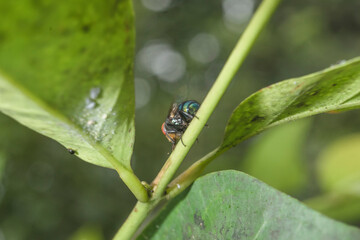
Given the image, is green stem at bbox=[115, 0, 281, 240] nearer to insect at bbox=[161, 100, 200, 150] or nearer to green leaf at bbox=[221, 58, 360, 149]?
green leaf at bbox=[221, 58, 360, 149]

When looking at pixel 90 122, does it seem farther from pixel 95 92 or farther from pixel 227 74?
pixel 227 74

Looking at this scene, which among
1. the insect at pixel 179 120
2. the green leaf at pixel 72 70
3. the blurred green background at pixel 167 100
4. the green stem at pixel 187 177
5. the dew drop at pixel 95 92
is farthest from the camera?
the blurred green background at pixel 167 100

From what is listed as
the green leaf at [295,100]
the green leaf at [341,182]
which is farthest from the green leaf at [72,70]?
the green leaf at [341,182]

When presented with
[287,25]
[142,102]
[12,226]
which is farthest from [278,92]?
[142,102]

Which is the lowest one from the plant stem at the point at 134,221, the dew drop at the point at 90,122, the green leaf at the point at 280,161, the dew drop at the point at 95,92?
the green leaf at the point at 280,161

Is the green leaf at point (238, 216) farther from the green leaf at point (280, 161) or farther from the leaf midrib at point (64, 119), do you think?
the green leaf at point (280, 161)

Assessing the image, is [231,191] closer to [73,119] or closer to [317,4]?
[73,119]

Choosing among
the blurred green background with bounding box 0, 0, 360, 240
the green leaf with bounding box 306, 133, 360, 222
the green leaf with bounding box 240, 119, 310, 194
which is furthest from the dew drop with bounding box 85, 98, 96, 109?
the blurred green background with bounding box 0, 0, 360, 240
